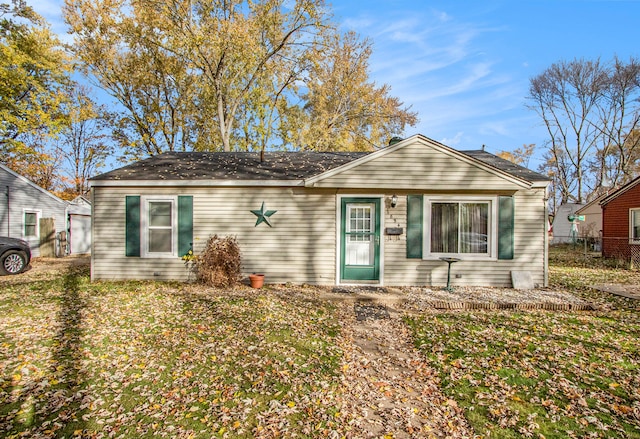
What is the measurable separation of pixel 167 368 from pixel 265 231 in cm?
535

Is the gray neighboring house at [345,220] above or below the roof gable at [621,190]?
below

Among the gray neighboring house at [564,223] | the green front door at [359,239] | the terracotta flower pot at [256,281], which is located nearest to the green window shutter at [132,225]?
the terracotta flower pot at [256,281]

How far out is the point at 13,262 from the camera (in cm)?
1136

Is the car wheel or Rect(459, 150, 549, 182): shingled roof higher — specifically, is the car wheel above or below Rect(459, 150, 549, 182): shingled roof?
below

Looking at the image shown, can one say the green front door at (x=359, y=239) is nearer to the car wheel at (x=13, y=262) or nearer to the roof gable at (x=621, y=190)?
the car wheel at (x=13, y=262)

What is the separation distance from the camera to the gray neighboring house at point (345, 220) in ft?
28.9

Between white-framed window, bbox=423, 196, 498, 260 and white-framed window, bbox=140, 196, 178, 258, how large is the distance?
682cm

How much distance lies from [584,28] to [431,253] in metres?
9.54

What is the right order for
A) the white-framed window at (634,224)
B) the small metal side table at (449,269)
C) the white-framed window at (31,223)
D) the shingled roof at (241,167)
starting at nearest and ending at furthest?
the small metal side table at (449,269) < the shingled roof at (241,167) < the white-framed window at (634,224) < the white-framed window at (31,223)

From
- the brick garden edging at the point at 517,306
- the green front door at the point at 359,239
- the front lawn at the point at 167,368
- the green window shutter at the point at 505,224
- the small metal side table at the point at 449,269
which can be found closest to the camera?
the front lawn at the point at 167,368

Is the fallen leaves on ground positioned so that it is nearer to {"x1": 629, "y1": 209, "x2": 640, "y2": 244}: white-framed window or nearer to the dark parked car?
{"x1": 629, "y1": 209, "x2": 640, "y2": 244}: white-framed window

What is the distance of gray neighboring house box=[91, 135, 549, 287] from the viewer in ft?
28.9

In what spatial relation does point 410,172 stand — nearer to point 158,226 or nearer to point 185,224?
point 185,224

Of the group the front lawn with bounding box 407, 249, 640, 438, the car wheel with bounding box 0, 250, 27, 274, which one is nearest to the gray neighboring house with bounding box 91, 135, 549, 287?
the front lawn with bounding box 407, 249, 640, 438
